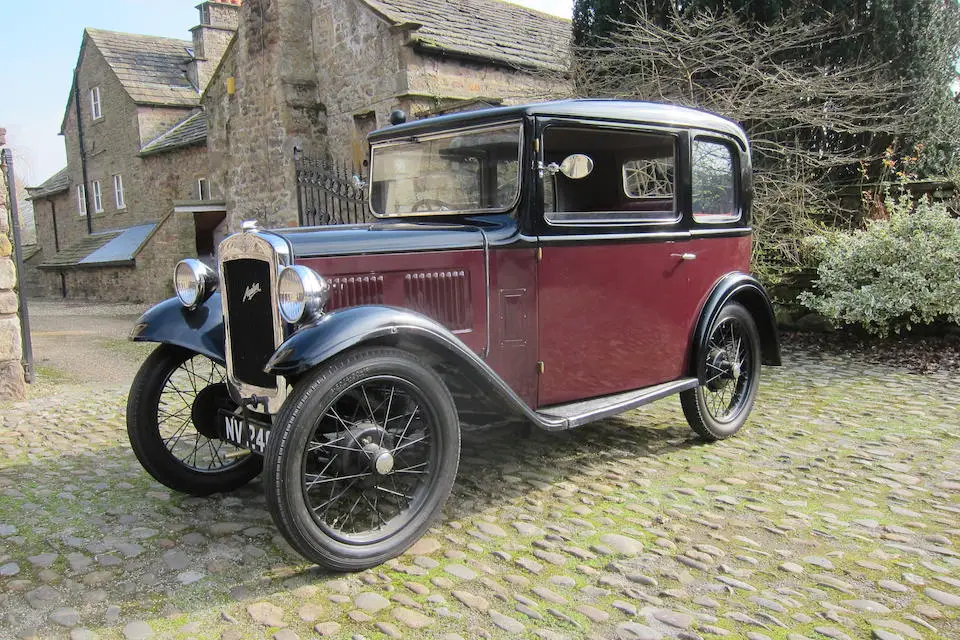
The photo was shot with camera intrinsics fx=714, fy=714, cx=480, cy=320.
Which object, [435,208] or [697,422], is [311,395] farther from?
[697,422]

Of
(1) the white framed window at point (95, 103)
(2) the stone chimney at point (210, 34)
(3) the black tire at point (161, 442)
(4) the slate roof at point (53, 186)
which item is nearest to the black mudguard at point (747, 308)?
(3) the black tire at point (161, 442)

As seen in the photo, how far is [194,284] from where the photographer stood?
357cm

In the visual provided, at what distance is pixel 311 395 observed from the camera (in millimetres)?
Result: 2666

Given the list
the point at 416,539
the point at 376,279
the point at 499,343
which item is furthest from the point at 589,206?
the point at 416,539

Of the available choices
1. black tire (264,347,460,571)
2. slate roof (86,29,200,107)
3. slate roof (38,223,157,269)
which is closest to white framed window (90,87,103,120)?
slate roof (86,29,200,107)

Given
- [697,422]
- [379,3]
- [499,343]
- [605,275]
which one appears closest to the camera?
[499,343]

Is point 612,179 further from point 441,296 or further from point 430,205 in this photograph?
point 441,296

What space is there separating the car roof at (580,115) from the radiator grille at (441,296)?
86cm

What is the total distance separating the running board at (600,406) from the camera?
3.55m

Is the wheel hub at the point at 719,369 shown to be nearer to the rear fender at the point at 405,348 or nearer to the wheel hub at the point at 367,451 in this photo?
the rear fender at the point at 405,348

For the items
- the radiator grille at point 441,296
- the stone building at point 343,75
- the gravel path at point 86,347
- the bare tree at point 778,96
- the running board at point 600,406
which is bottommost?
the gravel path at point 86,347

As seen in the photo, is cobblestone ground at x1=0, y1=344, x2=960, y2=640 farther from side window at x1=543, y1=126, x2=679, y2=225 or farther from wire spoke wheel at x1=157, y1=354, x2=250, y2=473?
side window at x1=543, y1=126, x2=679, y2=225

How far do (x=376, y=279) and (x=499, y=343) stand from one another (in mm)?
724

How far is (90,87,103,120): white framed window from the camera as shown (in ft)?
71.9
